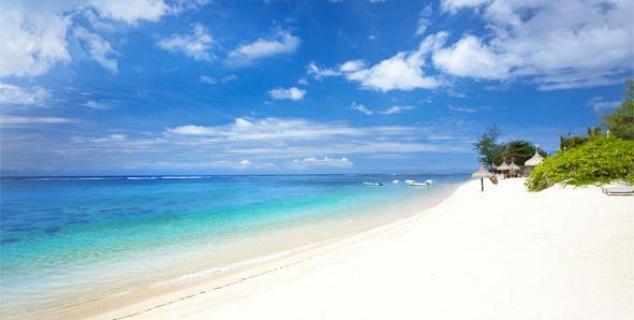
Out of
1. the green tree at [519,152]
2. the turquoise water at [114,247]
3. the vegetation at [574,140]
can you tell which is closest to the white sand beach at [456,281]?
the turquoise water at [114,247]

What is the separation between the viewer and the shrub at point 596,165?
14289 mm

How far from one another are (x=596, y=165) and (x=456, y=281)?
43.6 ft

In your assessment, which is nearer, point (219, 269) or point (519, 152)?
point (219, 269)

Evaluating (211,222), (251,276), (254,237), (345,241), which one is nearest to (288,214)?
(211,222)

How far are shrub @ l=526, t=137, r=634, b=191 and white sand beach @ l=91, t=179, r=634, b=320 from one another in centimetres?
623

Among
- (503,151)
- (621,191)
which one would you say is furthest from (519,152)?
(621,191)

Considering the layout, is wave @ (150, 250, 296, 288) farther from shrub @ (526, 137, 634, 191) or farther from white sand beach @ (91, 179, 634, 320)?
shrub @ (526, 137, 634, 191)

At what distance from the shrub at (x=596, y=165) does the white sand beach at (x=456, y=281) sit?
6231 millimetres

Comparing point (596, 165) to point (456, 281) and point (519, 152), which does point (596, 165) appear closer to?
point (456, 281)

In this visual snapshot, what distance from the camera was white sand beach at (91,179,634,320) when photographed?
425 cm

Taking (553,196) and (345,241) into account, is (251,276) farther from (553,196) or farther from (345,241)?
(553,196)

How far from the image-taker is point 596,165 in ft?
48.3

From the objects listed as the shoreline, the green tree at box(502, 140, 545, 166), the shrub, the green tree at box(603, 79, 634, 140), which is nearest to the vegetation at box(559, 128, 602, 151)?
the green tree at box(603, 79, 634, 140)

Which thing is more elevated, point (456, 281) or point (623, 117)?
point (623, 117)
